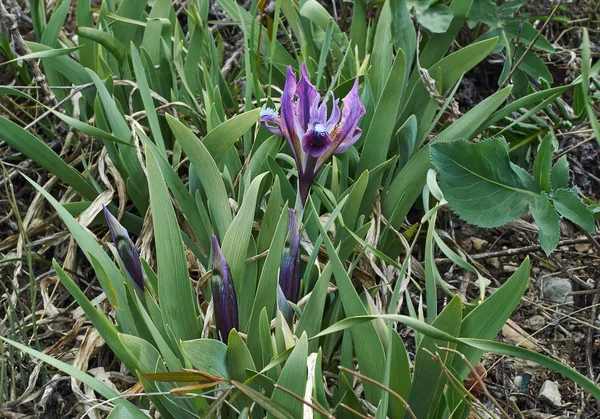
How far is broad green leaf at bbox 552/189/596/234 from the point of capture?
116 cm

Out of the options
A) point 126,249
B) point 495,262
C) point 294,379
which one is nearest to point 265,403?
point 294,379

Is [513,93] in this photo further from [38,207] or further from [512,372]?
[38,207]

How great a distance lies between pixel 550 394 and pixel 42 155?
3.81ft

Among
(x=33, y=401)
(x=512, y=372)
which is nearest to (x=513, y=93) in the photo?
(x=512, y=372)

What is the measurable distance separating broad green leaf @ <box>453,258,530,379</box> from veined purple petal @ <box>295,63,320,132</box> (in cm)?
41

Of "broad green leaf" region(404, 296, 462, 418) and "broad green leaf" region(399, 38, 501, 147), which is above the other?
"broad green leaf" region(399, 38, 501, 147)

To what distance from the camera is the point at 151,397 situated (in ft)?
3.43

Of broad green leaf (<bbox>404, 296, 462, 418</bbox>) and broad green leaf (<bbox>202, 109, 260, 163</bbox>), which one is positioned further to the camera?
broad green leaf (<bbox>202, 109, 260, 163</bbox>)

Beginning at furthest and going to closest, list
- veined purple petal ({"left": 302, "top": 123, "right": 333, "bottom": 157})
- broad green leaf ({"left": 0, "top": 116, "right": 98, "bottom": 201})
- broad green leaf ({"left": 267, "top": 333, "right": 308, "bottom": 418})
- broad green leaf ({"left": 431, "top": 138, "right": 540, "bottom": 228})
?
1. broad green leaf ({"left": 0, "top": 116, "right": 98, "bottom": 201})
2. broad green leaf ({"left": 431, "top": 138, "right": 540, "bottom": 228})
3. veined purple petal ({"left": 302, "top": 123, "right": 333, "bottom": 157})
4. broad green leaf ({"left": 267, "top": 333, "right": 308, "bottom": 418})

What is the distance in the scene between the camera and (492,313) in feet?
3.31

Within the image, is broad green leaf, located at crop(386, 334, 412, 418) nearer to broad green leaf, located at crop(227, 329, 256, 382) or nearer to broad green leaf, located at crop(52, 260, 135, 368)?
broad green leaf, located at crop(227, 329, 256, 382)

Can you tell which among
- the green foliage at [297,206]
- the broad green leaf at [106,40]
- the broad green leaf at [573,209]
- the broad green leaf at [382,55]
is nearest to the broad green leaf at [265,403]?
the green foliage at [297,206]

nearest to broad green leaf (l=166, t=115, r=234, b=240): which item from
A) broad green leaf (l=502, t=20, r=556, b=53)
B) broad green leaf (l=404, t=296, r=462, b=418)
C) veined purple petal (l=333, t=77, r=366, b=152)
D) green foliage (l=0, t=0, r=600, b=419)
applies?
green foliage (l=0, t=0, r=600, b=419)

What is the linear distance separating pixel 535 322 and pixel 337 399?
0.59m
